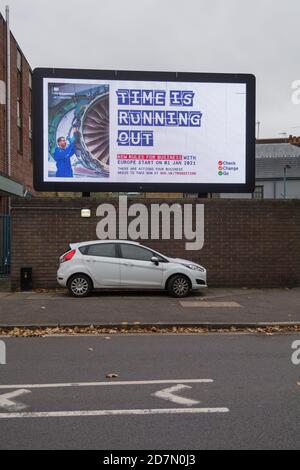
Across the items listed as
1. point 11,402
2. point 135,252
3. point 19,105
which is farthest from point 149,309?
point 19,105

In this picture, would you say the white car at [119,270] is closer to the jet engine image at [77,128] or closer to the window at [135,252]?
the window at [135,252]

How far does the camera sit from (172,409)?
5.36 meters

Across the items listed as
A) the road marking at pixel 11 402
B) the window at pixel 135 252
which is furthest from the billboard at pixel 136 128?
the road marking at pixel 11 402

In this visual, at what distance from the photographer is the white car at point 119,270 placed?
522 inches

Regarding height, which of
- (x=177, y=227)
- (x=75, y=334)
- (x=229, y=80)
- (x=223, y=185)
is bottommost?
(x=75, y=334)

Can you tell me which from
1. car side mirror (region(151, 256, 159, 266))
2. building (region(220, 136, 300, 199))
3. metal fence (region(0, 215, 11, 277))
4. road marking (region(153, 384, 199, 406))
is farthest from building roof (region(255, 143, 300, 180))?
road marking (region(153, 384, 199, 406))

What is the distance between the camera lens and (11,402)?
563 cm

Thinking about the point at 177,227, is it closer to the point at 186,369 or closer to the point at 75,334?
the point at 75,334

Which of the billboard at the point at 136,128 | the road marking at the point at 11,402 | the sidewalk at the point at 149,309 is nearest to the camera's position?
the road marking at the point at 11,402

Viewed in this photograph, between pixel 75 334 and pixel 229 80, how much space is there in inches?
354

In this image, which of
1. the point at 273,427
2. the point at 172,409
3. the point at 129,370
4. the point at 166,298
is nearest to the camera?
the point at 273,427

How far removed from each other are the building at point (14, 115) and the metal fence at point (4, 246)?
6.66 meters

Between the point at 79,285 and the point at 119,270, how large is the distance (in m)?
1.04

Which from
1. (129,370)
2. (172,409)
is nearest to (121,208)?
(129,370)
